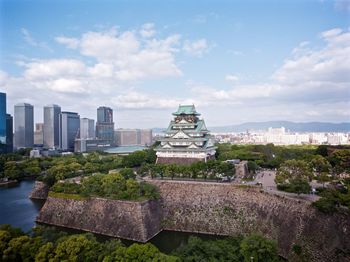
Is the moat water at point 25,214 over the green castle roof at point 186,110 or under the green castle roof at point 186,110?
under

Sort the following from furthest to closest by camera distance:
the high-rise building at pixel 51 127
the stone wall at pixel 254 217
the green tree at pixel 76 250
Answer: the high-rise building at pixel 51 127 → the stone wall at pixel 254 217 → the green tree at pixel 76 250

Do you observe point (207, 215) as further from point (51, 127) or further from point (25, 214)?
point (51, 127)

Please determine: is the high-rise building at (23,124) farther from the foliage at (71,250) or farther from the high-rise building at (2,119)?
the foliage at (71,250)

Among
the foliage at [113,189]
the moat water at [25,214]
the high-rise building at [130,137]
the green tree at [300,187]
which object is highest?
the high-rise building at [130,137]

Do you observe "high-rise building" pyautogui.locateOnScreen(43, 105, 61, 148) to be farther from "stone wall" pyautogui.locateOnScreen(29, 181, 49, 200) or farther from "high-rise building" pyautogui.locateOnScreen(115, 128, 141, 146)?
"stone wall" pyautogui.locateOnScreen(29, 181, 49, 200)

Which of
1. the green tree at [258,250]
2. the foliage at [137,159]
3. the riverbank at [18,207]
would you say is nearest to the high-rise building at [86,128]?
the riverbank at [18,207]

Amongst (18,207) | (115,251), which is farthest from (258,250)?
(18,207)

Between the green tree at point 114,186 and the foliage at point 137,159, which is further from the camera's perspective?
the foliage at point 137,159
